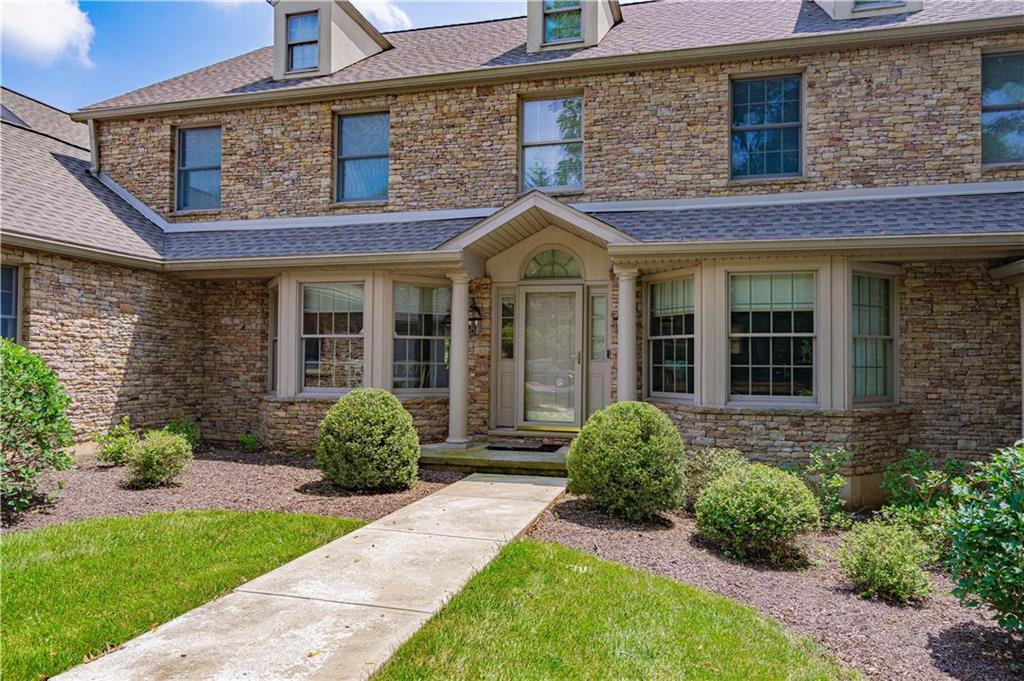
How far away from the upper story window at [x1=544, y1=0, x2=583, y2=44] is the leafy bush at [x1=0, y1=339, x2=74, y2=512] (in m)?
8.61

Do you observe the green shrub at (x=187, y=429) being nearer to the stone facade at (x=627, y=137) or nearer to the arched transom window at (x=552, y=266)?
the stone facade at (x=627, y=137)

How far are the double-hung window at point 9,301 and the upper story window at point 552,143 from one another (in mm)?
7185

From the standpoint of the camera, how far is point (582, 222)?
8.59 metres

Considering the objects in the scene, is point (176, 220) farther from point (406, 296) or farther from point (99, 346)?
point (406, 296)

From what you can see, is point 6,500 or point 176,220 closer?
point 6,500

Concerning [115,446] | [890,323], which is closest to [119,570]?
[115,446]

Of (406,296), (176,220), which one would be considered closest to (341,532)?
(406,296)

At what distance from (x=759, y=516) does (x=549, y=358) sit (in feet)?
15.9

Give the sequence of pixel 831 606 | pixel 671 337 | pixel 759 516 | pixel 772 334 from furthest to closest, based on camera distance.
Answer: pixel 671 337, pixel 772 334, pixel 759 516, pixel 831 606

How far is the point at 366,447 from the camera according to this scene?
7145 millimetres

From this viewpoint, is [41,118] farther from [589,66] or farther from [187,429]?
[589,66]

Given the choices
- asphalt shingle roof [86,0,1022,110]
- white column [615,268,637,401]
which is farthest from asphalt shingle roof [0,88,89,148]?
white column [615,268,637,401]

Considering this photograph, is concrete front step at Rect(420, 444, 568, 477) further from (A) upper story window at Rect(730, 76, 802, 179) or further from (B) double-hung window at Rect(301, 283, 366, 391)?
(A) upper story window at Rect(730, 76, 802, 179)

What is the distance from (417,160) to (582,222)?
3349 millimetres
